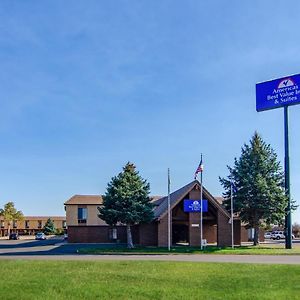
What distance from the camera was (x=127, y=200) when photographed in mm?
43188

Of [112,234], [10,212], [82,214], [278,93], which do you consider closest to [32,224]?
[10,212]

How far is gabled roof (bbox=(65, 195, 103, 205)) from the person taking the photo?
73.0 metres

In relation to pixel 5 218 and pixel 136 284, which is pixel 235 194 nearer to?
pixel 136 284

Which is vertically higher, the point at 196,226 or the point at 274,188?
the point at 274,188

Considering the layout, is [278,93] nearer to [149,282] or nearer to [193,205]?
[193,205]

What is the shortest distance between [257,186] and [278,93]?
29.7 feet

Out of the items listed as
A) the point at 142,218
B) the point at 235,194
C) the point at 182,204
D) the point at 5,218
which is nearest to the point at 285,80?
the point at 235,194

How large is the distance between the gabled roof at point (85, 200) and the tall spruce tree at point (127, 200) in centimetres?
2879

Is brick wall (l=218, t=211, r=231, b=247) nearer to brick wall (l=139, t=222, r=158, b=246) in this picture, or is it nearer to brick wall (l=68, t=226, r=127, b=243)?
brick wall (l=139, t=222, r=158, b=246)

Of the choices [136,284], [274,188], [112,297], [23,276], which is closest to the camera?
[112,297]

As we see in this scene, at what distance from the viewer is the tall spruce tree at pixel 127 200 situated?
141 ft

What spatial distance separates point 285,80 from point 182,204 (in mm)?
15382

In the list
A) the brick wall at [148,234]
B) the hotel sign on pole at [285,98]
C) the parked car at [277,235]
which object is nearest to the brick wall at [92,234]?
Answer: the brick wall at [148,234]

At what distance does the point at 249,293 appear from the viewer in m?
13.8
